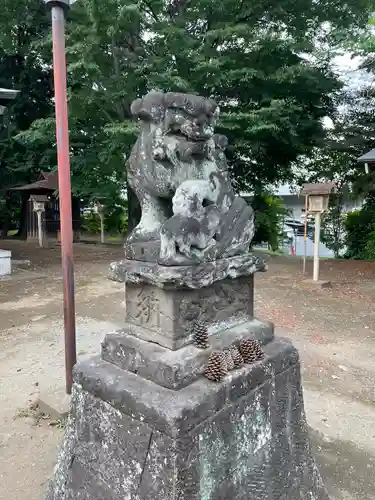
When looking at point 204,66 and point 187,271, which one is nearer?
point 187,271

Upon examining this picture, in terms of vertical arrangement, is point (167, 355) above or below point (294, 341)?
above

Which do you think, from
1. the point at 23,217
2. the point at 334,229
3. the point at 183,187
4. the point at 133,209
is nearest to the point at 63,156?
the point at 183,187

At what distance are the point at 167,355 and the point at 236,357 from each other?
36 cm

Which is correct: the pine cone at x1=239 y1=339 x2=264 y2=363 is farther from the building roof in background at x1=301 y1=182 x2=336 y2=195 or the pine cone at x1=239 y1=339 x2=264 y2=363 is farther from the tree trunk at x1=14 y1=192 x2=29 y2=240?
the tree trunk at x1=14 y1=192 x2=29 y2=240

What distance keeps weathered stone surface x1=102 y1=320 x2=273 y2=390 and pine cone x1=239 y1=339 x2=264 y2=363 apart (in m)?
0.05

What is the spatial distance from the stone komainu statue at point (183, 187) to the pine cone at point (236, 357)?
48cm

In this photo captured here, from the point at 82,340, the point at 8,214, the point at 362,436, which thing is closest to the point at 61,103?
the point at 82,340

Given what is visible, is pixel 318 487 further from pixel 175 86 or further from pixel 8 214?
pixel 8 214

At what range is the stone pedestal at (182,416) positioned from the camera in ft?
5.42

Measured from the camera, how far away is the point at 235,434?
1837 mm

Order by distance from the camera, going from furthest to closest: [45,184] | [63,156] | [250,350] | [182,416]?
1. [45,184]
2. [63,156]
3. [250,350]
4. [182,416]

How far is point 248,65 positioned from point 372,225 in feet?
20.7

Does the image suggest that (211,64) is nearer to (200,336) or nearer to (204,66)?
(204,66)

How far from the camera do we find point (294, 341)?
4789 millimetres
